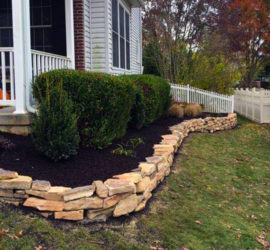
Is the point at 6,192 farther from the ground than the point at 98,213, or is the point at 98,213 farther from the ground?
the point at 6,192

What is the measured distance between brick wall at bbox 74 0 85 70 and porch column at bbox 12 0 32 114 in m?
3.03

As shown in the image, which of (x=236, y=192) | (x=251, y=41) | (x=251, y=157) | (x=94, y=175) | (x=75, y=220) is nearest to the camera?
(x=75, y=220)

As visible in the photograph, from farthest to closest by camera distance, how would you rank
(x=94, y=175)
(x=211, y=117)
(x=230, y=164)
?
(x=211, y=117)
(x=230, y=164)
(x=94, y=175)

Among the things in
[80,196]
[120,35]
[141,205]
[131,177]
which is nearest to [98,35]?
[120,35]

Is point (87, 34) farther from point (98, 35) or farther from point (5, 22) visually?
point (5, 22)

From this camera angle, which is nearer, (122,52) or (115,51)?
(115,51)

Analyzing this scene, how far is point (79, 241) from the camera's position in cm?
342

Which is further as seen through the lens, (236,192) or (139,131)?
(139,131)

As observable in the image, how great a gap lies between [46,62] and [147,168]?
114 inches

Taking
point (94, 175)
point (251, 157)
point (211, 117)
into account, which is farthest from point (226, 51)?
point (94, 175)

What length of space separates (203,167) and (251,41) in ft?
48.7

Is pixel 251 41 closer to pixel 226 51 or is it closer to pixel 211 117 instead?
pixel 226 51

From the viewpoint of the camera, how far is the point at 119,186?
3.94 metres

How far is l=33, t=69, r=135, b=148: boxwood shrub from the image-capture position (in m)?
5.28
